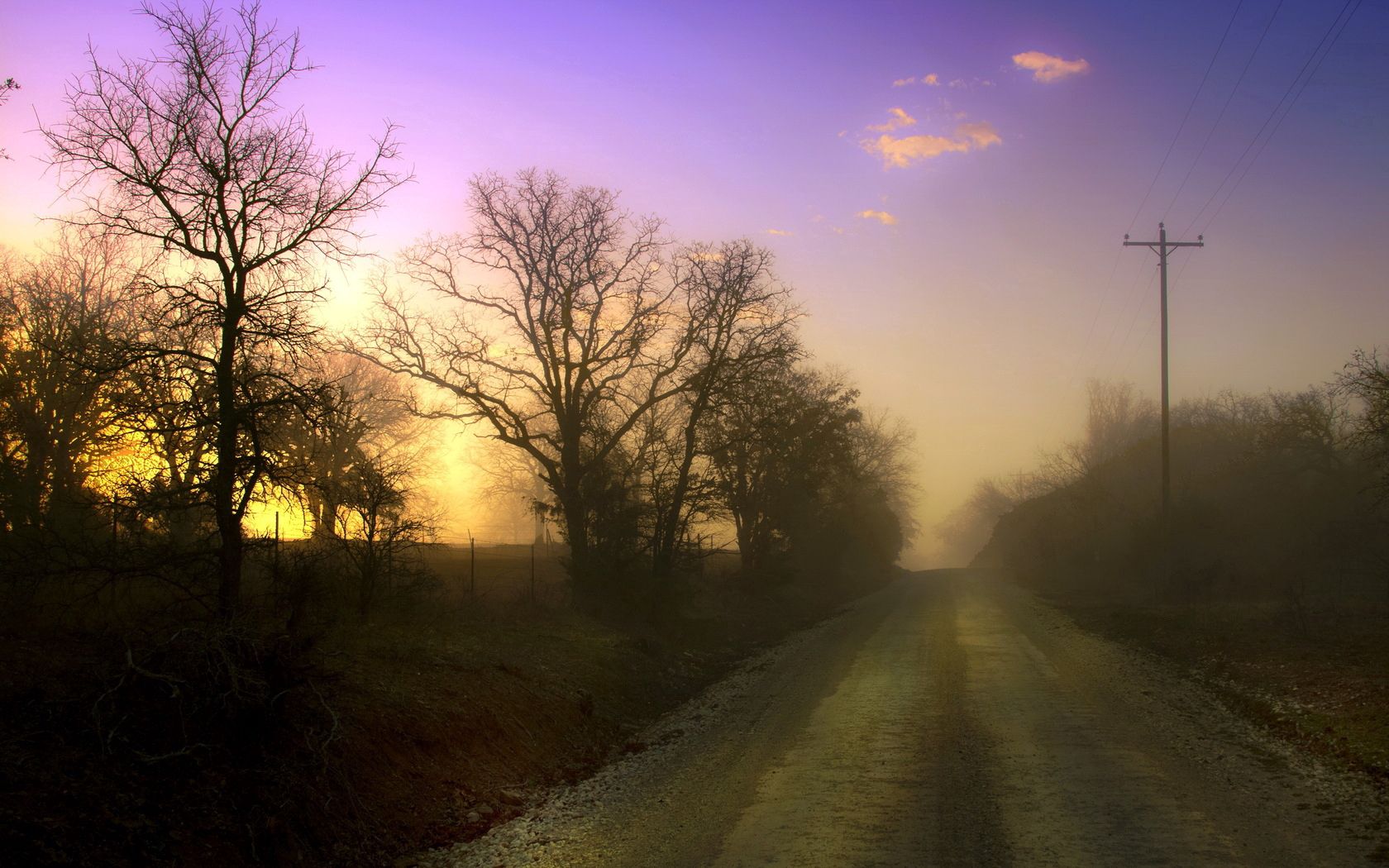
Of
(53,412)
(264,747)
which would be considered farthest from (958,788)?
(53,412)

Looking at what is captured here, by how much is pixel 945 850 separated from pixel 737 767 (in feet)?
10.3

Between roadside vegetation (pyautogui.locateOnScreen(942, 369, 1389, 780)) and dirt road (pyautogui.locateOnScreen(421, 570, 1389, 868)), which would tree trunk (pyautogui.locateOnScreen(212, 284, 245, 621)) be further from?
roadside vegetation (pyautogui.locateOnScreen(942, 369, 1389, 780))

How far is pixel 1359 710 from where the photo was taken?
9.45 metres

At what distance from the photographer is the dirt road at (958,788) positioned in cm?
631

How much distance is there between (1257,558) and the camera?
30.0 meters

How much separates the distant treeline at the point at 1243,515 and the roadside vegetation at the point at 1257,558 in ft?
0.28

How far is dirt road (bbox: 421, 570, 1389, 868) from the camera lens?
6.31m

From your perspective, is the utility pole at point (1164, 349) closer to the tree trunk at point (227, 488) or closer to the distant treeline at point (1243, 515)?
the distant treeline at point (1243, 515)

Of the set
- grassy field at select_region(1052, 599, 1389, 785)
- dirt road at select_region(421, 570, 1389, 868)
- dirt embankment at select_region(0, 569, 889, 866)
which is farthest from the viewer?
grassy field at select_region(1052, 599, 1389, 785)

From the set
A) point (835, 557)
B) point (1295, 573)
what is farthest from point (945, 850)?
point (835, 557)

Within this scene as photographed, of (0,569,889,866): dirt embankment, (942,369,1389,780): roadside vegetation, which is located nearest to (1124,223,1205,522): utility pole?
(942,369,1389,780): roadside vegetation

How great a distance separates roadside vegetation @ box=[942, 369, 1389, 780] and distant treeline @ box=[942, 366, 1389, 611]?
0.28 feet

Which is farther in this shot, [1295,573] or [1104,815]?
[1295,573]

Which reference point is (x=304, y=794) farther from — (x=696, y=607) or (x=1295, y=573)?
(x=1295, y=573)
